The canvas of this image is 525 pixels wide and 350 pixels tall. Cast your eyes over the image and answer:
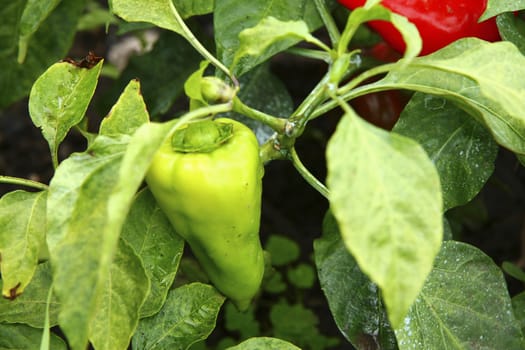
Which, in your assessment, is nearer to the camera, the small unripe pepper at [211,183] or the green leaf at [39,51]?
the small unripe pepper at [211,183]

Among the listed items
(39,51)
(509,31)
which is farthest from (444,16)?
(39,51)

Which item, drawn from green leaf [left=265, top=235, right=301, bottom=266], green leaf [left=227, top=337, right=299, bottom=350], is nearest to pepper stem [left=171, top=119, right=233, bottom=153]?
green leaf [left=227, top=337, right=299, bottom=350]

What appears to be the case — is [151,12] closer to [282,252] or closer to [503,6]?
[503,6]

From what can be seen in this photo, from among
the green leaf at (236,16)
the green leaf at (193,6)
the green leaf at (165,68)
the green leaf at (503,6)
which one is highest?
the green leaf at (503,6)

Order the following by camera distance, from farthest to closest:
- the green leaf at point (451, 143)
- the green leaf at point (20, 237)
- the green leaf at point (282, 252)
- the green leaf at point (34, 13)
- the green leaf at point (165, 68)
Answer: the green leaf at point (282, 252), the green leaf at point (165, 68), the green leaf at point (34, 13), the green leaf at point (451, 143), the green leaf at point (20, 237)

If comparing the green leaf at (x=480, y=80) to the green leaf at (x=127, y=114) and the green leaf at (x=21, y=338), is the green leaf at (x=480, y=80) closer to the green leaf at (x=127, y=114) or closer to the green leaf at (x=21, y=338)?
the green leaf at (x=127, y=114)

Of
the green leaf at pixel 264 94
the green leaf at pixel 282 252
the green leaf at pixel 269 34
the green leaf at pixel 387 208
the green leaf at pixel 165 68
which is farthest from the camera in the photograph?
the green leaf at pixel 282 252

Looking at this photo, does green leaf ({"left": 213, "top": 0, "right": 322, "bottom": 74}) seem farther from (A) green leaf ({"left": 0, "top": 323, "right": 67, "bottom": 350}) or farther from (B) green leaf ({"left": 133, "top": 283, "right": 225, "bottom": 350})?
(A) green leaf ({"left": 0, "top": 323, "right": 67, "bottom": 350})

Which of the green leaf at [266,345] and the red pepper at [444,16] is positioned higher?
the red pepper at [444,16]

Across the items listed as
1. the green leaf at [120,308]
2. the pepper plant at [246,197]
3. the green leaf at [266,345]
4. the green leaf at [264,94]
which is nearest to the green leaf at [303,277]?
the green leaf at [264,94]
